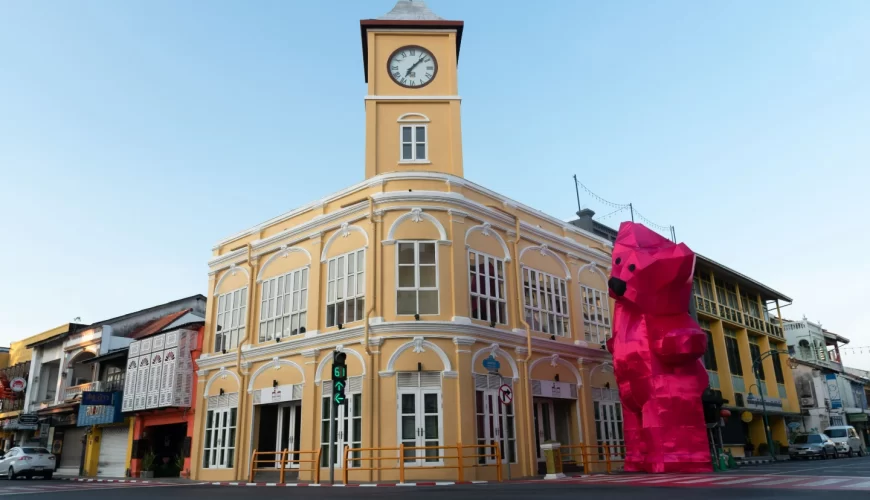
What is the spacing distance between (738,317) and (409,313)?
2920 cm

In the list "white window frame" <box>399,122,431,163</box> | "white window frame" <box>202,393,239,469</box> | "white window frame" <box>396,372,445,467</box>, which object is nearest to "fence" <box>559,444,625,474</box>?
"white window frame" <box>396,372,445,467</box>

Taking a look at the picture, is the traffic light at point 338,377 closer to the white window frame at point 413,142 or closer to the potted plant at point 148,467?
the white window frame at point 413,142

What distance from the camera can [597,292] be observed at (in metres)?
26.6

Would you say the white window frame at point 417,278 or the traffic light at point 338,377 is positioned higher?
the white window frame at point 417,278

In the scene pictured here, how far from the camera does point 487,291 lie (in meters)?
21.0

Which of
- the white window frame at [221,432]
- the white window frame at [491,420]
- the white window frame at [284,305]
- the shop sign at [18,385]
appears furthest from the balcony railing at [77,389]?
the white window frame at [491,420]

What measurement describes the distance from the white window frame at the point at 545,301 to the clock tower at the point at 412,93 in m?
4.84

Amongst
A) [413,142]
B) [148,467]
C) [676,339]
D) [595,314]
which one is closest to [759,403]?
[595,314]

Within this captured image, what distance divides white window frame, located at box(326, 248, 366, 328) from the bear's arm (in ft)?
29.3

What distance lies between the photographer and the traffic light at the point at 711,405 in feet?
59.0

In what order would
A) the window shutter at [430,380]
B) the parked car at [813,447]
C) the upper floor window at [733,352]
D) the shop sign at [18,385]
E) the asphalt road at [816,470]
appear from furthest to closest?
the upper floor window at [733,352]
the shop sign at [18,385]
the parked car at [813,447]
the window shutter at [430,380]
the asphalt road at [816,470]

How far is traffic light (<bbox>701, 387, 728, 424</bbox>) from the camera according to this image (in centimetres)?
1797

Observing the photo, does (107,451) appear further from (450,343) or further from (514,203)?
(514,203)

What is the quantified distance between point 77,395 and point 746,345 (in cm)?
3969
